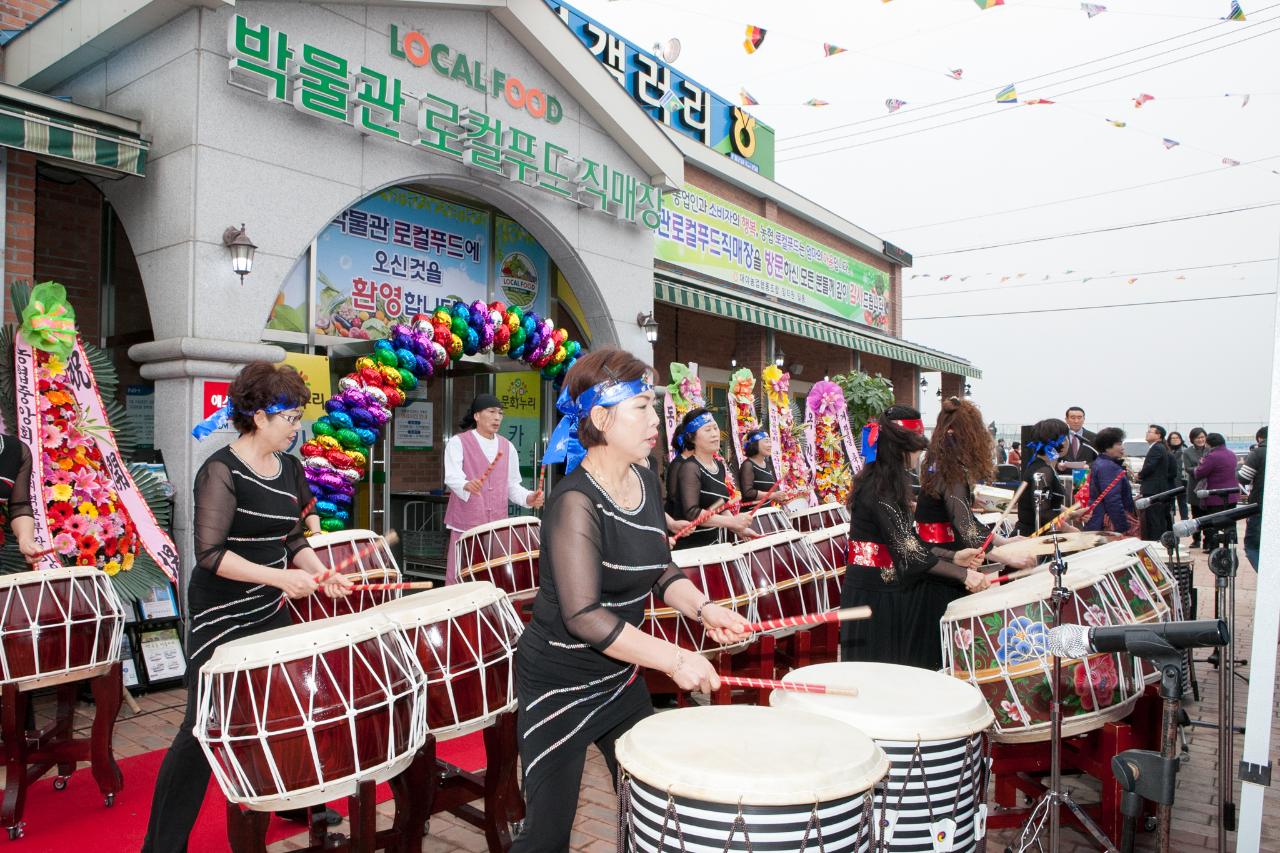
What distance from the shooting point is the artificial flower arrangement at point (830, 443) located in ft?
34.1

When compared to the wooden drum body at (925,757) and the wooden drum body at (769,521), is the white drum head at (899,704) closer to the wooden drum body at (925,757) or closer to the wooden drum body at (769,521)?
the wooden drum body at (925,757)

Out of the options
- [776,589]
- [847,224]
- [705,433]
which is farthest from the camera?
[847,224]

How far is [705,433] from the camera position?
5.49 m

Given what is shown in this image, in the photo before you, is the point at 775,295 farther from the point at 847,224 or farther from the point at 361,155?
the point at 361,155

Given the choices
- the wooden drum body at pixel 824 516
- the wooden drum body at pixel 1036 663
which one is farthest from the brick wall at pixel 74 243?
the wooden drum body at pixel 1036 663

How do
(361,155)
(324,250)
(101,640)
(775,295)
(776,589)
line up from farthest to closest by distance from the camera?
(775,295), (324,250), (361,155), (776,589), (101,640)

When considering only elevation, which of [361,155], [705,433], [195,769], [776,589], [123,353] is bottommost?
[195,769]

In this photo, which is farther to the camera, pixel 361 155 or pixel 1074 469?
pixel 1074 469

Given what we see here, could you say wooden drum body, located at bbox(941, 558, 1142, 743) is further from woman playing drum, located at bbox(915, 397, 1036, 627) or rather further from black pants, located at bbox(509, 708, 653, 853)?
black pants, located at bbox(509, 708, 653, 853)

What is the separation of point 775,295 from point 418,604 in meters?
12.7

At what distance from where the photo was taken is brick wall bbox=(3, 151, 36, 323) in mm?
5613

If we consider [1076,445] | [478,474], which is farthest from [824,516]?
[478,474]

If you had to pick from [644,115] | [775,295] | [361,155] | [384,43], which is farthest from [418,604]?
[775,295]

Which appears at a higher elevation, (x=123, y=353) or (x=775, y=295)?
(x=775, y=295)
